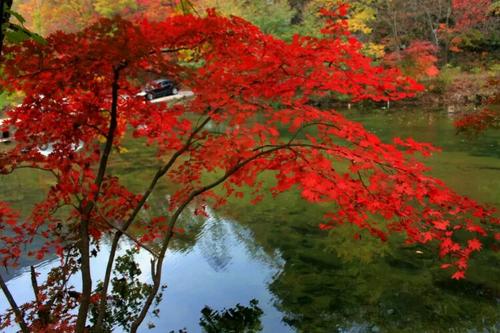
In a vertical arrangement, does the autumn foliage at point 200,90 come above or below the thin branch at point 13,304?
above

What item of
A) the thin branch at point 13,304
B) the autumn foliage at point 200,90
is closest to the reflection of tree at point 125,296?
the thin branch at point 13,304

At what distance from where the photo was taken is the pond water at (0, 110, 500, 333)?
481cm

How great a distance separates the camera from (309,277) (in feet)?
18.8

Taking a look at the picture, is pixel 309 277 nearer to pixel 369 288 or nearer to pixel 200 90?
pixel 369 288

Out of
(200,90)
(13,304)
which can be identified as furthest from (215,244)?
(200,90)

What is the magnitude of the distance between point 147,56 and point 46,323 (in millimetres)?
2821

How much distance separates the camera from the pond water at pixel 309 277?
481 centimetres

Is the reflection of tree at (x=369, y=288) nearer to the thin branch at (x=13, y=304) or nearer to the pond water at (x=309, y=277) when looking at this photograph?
the pond water at (x=309, y=277)

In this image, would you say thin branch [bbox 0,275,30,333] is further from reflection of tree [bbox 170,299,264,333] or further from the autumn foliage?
reflection of tree [bbox 170,299,264,333]

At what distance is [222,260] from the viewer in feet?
21.4

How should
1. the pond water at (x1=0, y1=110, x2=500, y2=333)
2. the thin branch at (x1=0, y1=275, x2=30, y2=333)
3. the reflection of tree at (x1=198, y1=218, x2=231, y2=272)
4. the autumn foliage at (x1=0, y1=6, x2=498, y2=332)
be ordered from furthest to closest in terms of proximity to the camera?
the reflection of tree at (x1=198, y1=218, x2=231, y2=272) → the pond water at (x1=0, y1=110, x2=500, y2=333) → the thin branch at (x1=0, y1=275, x2=30, y2=333) → the autumn foliage at (x1=0, y1=6, x2=498, y2=332)

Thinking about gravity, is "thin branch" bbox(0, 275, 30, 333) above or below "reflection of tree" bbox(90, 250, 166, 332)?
above

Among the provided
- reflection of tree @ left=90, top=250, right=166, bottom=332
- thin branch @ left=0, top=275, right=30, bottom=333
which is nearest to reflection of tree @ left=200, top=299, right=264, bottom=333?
reflection of tree @ left=90, top=250, right=166, bottom=332

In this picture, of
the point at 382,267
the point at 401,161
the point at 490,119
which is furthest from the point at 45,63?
the point at 490,119
